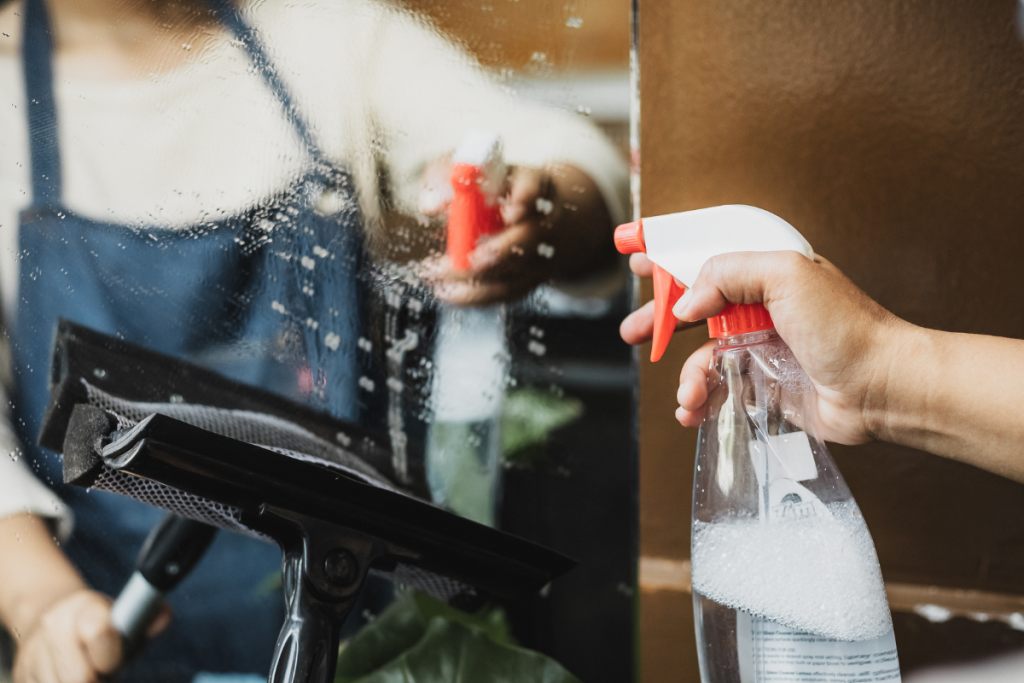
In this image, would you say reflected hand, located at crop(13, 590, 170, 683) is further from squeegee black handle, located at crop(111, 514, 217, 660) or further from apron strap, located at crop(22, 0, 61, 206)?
apron strap, located at crop(22, 0, 61, 206)

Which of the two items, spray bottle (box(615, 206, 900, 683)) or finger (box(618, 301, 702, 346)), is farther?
finger (box(618, 301, 702, 346))

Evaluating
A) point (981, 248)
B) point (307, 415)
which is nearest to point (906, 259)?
point (981, 248)

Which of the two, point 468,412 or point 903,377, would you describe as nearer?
point 903,377

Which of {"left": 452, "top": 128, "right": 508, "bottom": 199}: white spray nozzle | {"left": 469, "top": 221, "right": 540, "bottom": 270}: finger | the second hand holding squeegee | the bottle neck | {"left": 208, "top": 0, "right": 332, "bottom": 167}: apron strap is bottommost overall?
the bottle neck

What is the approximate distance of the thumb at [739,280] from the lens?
44cm

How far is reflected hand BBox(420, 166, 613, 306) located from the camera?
2.27ft

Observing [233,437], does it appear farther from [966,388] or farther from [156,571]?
[966,388]

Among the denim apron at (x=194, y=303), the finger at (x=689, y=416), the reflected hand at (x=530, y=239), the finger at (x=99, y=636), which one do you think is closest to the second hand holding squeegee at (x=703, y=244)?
the finger at (x=689, y=416)

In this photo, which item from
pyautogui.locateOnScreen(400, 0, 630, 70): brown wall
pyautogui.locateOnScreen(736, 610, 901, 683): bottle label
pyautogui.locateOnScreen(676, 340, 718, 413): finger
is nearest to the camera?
pyautogui.locateOnScreen(736, 610, 901, 683): bottle label

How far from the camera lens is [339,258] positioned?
0.69 m

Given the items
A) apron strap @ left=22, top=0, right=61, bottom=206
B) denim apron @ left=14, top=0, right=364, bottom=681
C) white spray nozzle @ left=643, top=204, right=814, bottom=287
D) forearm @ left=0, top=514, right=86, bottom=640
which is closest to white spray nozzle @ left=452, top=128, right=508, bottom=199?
denim apron @ left=14, top=0, right=364, bottom=681

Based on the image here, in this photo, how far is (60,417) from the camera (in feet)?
1.75

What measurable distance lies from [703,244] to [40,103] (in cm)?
66

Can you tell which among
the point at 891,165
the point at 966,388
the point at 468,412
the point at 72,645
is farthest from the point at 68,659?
the point at 891,165
